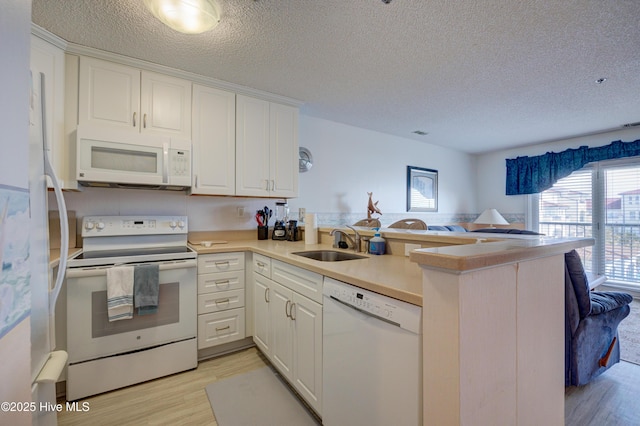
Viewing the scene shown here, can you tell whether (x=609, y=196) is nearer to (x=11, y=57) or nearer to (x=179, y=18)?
(x=179, y=18)

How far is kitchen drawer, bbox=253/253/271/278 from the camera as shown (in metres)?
2.03

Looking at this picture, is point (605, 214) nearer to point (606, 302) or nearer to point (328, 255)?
point (606, 302)

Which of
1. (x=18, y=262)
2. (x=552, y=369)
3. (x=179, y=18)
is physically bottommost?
(x=552, y=369)

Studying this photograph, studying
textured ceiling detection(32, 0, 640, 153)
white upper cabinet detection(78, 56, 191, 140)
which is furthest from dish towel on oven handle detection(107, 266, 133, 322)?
textured ceiling detection(32, 0, 640, 153)

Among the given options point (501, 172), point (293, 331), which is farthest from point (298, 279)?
point (501, 172)

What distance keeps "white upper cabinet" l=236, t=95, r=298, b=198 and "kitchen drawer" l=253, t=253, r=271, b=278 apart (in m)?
0.71

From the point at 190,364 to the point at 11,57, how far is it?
2.11 m

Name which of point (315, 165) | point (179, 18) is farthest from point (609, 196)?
point (179, 18)

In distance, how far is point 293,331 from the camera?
1.67 meters

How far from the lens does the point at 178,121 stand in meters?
2.29

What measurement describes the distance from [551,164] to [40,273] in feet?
19.8

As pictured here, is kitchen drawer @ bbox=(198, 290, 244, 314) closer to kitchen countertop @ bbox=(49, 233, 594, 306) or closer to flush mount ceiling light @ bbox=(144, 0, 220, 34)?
kitchen countertop @ bbox=(49, 233, 594, 306)

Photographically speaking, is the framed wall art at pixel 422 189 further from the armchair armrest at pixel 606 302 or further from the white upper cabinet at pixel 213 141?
the white upper cabinet at pixel 213 141

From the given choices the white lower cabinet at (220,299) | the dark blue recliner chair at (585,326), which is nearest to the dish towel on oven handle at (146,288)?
the white lower cabinet at (220,299)
